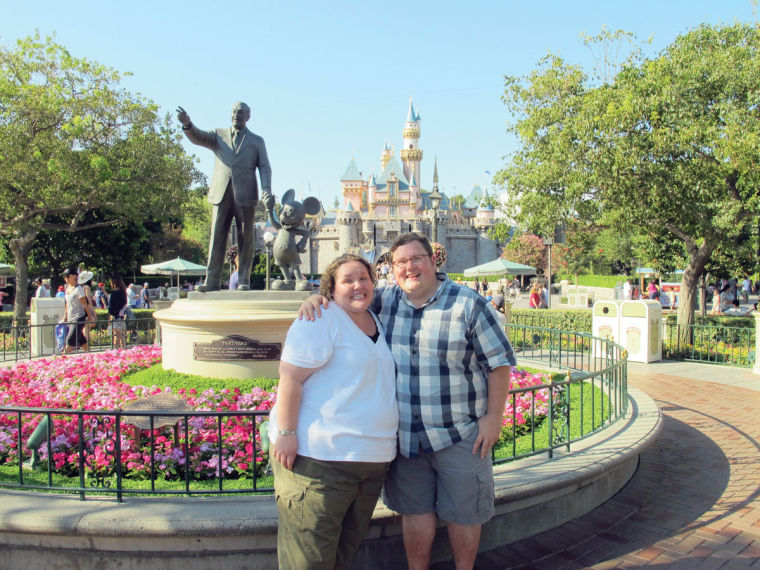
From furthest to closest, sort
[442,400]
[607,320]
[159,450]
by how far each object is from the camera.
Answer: [607,320] < [159,450] < [442,400]

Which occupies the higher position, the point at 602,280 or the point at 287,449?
the point at 602,280

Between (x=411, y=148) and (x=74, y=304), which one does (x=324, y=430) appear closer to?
(x=74, y=304)

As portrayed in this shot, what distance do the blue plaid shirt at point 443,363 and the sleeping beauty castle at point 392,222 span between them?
7737 cm

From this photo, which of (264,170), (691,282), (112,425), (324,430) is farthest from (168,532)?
(691,282)

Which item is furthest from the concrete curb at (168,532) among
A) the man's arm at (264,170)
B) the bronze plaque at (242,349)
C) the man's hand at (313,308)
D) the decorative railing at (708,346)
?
the decorative railing at (708,346)

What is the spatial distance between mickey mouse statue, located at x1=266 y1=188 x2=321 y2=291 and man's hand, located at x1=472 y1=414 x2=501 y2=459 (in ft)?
16.1

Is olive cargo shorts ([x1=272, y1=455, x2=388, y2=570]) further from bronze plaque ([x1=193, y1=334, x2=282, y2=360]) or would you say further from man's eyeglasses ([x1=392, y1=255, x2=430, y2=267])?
bronze plaque ([x1=193, y1=334, x2=282, y2=360])

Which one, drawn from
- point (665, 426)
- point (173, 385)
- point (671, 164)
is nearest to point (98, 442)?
point (173, 385)

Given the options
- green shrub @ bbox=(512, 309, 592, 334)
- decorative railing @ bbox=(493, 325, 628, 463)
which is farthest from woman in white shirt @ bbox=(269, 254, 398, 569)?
green shrub @ bbox=(512, 309, 592, 334)

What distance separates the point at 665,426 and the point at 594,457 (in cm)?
309

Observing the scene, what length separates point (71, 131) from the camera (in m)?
18.0

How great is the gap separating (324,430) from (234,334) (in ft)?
14.1

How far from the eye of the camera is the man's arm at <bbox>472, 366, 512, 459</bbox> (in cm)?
295

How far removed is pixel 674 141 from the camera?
1221 centimetres
